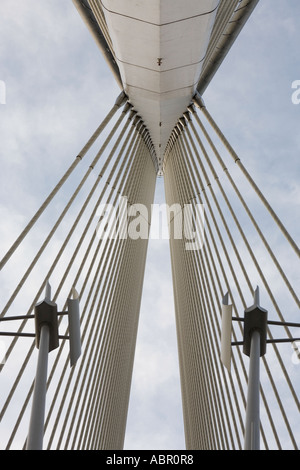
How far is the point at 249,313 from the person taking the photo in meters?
4.52

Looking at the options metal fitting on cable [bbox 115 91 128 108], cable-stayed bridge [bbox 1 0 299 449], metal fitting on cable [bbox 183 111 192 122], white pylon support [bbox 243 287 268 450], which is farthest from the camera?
metal fitting on cable [bbox 183 111 192 122]

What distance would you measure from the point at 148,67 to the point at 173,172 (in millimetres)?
4481

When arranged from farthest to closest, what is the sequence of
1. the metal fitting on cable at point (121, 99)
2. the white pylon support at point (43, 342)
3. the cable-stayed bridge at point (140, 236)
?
the metal fitting on cable at point (121, 99), the cable-stayed bridge at point (140, 236), the white pylon support at point (43, 342)

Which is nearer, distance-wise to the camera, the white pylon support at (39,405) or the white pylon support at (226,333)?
the white pylon support at (39,405)

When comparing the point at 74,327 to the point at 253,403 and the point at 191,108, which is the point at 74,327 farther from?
the point at 191,108

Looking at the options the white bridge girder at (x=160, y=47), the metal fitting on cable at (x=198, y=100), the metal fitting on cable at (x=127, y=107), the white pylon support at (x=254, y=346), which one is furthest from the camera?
the metal fitting on cable at (x=127, y=107)

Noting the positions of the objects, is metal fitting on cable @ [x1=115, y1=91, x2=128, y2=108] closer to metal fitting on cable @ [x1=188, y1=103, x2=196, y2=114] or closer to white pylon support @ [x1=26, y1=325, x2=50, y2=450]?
metal fitting on cable @ [x1=188, y1=103, x2=196, y2=114]

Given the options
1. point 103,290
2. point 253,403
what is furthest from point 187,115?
point 253,403

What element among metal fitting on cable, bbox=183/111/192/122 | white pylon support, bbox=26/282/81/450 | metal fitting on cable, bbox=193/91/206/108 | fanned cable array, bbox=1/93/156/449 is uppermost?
metal fitting on cable, bbox=183/111/192/122

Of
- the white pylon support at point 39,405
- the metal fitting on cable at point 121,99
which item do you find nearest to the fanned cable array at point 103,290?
the metal fitting on cable at point 121,99

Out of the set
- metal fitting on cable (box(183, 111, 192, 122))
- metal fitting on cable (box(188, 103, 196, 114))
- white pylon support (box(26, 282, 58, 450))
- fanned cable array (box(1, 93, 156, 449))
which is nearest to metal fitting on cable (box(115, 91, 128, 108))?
fanned cable array (box(1, 93, 156, 449))

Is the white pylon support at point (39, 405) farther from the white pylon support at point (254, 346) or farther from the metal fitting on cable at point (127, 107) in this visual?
the metal fitting on cable at point (127, 107)
